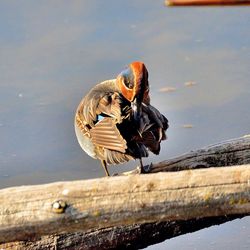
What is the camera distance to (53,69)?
627cm

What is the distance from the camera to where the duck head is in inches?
162

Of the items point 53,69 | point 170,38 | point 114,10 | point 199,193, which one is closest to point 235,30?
point 170,38

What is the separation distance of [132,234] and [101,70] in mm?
2532

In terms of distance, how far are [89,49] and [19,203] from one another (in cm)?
360

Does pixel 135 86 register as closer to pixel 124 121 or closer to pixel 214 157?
pixel 124 121

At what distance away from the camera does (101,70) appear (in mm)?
6156

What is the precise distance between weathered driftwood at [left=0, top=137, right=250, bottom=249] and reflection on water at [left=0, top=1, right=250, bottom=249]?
0.77 m

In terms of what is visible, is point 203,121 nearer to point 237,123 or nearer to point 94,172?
point 237,123

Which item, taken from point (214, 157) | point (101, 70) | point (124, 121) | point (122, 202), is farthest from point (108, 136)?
point (101, 70)

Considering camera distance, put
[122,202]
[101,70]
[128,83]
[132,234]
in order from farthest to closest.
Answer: [101,70]
[128,83]
[132,234]
[122,202]

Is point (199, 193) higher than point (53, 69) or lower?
higher

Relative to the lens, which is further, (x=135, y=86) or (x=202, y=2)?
(x=135, y=86)

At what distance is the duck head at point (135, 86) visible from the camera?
13.5 ft

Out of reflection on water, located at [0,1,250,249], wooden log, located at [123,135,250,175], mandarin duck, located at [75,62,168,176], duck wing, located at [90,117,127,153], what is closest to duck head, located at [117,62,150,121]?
mandarin duck, located at [75,62,168,176]
